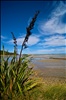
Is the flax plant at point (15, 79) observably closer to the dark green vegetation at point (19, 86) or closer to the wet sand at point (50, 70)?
the dark green vegetation at point (19, 86)

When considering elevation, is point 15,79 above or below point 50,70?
above

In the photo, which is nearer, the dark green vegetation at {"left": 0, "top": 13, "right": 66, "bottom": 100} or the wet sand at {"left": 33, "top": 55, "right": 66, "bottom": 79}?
the dark green vegetation at {"left": 0, "top": 13, "right": 66, "bottom": 100}

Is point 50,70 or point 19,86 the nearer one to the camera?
point 19,86

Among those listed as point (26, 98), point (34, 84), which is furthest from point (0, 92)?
point (34, 84)

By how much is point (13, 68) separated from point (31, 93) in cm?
89

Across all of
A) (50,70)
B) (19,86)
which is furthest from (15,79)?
(50,70)

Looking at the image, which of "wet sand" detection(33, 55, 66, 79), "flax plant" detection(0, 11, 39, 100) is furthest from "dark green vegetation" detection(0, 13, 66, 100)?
"wet sand" detection(33, 55, 66, 79)

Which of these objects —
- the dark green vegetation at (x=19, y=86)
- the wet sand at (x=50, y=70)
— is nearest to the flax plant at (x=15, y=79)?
the dark green vegetation at (x=19, y=86)

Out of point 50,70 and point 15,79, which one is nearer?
point 15,79

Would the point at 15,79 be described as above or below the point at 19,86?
above

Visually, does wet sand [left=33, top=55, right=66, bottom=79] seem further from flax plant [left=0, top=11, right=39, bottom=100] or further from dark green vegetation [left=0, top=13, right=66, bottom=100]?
flax plant [left=0, top=11, right=39, bottom=100]

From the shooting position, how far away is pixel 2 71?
220 inches

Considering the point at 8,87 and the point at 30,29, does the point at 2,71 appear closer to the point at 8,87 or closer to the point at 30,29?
the point at 8,87

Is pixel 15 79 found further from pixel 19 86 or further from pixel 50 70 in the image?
pixel 50 70
